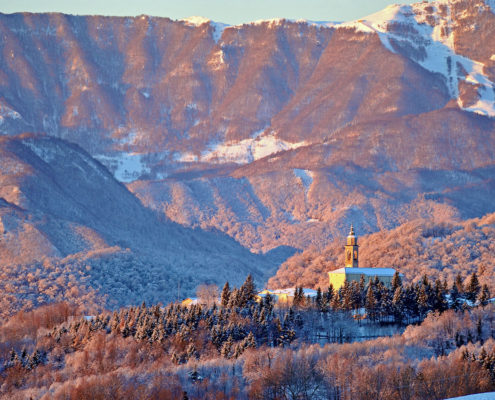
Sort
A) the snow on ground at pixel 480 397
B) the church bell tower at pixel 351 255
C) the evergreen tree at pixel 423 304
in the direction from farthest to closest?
1. the church bell tower at pixel 351 255
2. the evergreen tree at pixel 423 304
3. the snow on ground at pixel 480 397

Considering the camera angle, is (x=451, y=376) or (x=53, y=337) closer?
(x=451, y=376)

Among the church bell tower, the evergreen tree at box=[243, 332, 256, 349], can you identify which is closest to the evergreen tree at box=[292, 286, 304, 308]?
the evergreen tree at box=[243, 332, 256, 349]

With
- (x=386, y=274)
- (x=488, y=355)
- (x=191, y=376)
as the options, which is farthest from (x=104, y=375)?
(x=386, y=274)

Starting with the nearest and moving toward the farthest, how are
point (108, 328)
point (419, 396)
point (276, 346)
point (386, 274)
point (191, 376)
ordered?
point (419, 396), point (191, 376), point (276, 346), point (108, 328), point (386, 274)

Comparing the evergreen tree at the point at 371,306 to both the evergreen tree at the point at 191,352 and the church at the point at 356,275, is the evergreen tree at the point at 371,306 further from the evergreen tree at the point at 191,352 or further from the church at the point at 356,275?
the evergreen tree at the point at 191,352

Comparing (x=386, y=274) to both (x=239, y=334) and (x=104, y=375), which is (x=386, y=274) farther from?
(x=104, y=375)

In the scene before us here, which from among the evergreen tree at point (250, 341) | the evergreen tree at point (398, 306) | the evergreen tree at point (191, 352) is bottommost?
the evergreen tree at point (191, 352)

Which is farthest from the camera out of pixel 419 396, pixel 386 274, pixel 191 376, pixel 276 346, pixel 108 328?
pixel 386 274

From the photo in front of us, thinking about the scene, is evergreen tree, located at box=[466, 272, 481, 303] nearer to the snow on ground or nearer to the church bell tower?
the church bell tower

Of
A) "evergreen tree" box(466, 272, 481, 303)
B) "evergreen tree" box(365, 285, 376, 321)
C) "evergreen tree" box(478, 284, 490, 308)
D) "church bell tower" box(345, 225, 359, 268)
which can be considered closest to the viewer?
"evergreen tree" box(478, 284, 490, 308)

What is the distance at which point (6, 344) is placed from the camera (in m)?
159

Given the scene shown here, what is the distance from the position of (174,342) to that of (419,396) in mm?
34259

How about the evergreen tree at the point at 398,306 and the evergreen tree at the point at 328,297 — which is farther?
the evergreen tree at the point at 328,297

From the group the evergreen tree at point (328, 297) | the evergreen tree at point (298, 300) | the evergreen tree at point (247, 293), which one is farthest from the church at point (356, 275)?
the evergreen tree at point (247, 293)
